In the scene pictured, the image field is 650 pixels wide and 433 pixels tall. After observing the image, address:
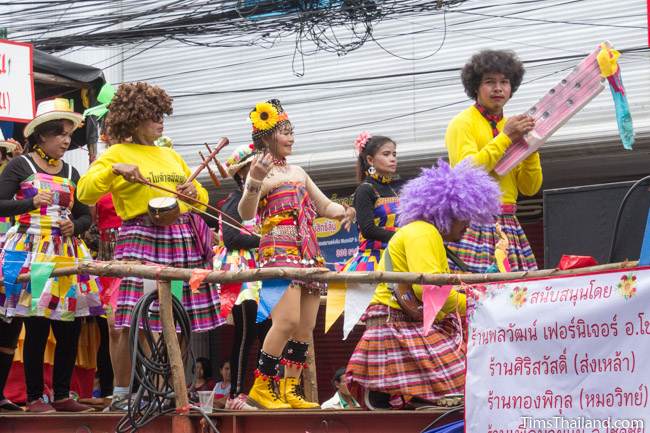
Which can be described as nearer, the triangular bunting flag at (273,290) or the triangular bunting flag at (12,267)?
the triangular bunting flag at (273,290)

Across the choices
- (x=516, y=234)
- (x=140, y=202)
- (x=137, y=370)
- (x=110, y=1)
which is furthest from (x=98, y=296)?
(x=110, y=1)

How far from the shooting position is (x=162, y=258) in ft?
23.3

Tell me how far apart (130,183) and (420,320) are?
198 centimetres

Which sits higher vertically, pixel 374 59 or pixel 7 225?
pixel 374 59

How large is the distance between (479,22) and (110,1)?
4.42 meters

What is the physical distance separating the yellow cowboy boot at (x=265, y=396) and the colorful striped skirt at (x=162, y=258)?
0.59 m

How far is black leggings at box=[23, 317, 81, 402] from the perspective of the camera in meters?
7.26

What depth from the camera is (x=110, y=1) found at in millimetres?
13984

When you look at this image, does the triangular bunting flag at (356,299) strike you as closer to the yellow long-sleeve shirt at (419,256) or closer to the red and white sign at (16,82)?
the yellow long-sleeve shirt at (419,256)

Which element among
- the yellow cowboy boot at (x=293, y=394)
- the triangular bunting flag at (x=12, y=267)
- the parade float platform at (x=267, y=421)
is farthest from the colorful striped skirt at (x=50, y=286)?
the yellow cowboy boot at (x=293, y=394)

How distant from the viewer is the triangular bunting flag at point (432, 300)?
18.5ft

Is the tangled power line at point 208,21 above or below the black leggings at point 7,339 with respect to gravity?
above

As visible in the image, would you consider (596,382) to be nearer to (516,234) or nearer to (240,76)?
(516,234)

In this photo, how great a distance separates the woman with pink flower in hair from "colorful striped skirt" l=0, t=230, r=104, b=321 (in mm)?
1767
